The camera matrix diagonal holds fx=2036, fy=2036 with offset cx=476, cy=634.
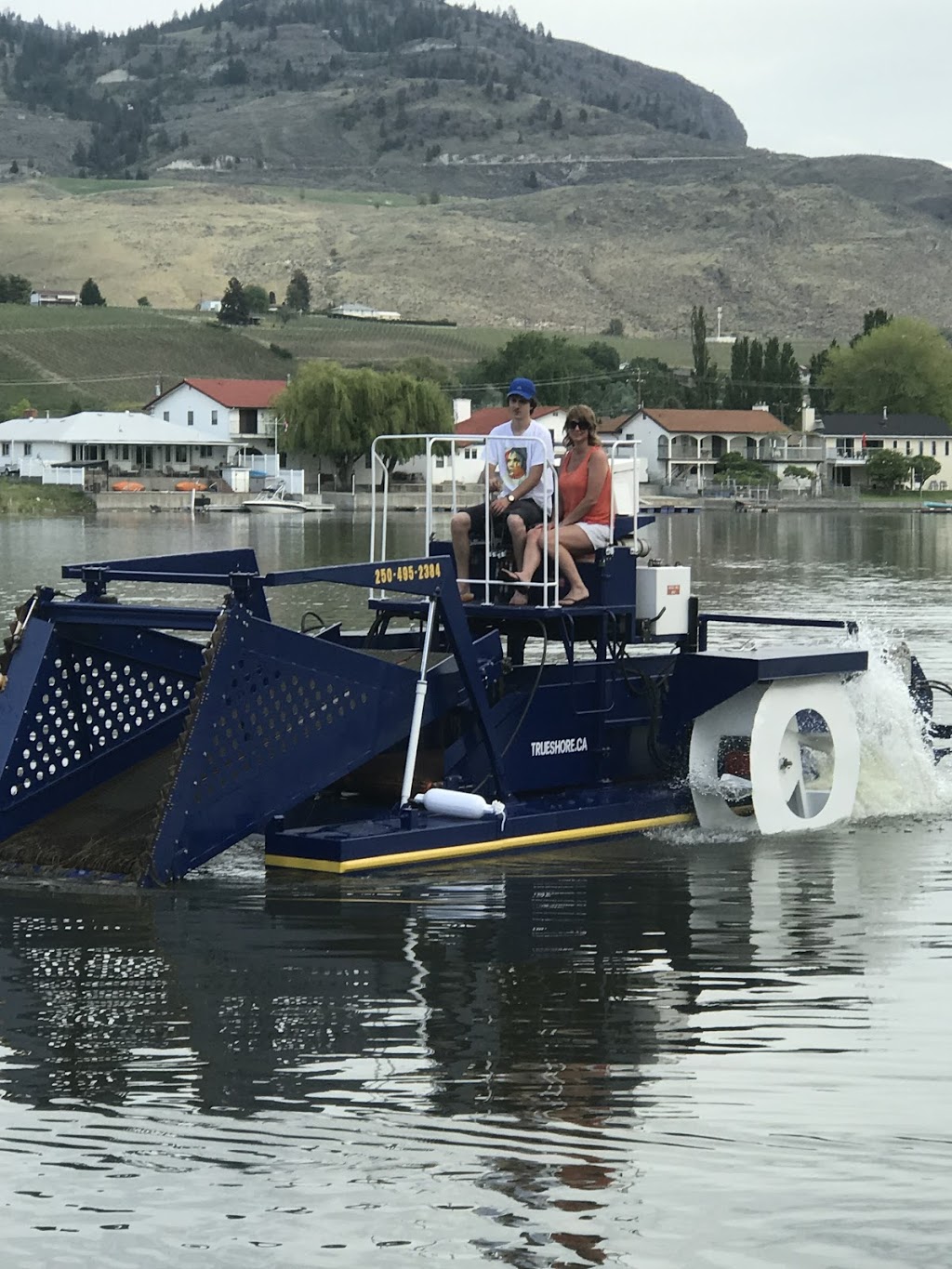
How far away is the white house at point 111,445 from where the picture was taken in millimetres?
118312

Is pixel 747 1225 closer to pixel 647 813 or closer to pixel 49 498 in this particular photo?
pixel 647 813

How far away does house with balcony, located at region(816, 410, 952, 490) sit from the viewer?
13975 centimetres

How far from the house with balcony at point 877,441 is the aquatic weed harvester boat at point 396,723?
416 ft

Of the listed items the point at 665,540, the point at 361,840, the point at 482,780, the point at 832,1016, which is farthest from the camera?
the point at 665,540

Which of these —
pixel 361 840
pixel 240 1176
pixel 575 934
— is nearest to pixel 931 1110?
pixel 240 1176

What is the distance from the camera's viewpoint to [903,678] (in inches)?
605

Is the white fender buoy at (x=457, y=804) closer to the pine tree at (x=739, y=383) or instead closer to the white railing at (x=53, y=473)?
the white railing at (x=53, y=473)

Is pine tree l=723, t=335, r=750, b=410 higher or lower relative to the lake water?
higher

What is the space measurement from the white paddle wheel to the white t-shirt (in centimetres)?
196

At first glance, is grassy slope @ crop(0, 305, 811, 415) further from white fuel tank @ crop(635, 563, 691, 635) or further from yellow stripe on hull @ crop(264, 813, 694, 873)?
yellow stripe on hull @ crop(264, 813, 694, 873)

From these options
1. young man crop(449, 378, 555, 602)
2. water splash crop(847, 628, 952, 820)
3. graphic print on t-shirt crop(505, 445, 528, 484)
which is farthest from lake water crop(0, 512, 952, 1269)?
graphic print on t-shirt crop(505, 445, 528, 484)

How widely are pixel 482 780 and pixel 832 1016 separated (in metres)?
4.30

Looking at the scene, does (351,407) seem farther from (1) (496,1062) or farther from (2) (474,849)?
(1) (496,1062)

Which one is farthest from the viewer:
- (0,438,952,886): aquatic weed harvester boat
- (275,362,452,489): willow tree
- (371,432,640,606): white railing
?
(275,362,452,489): willow tree
